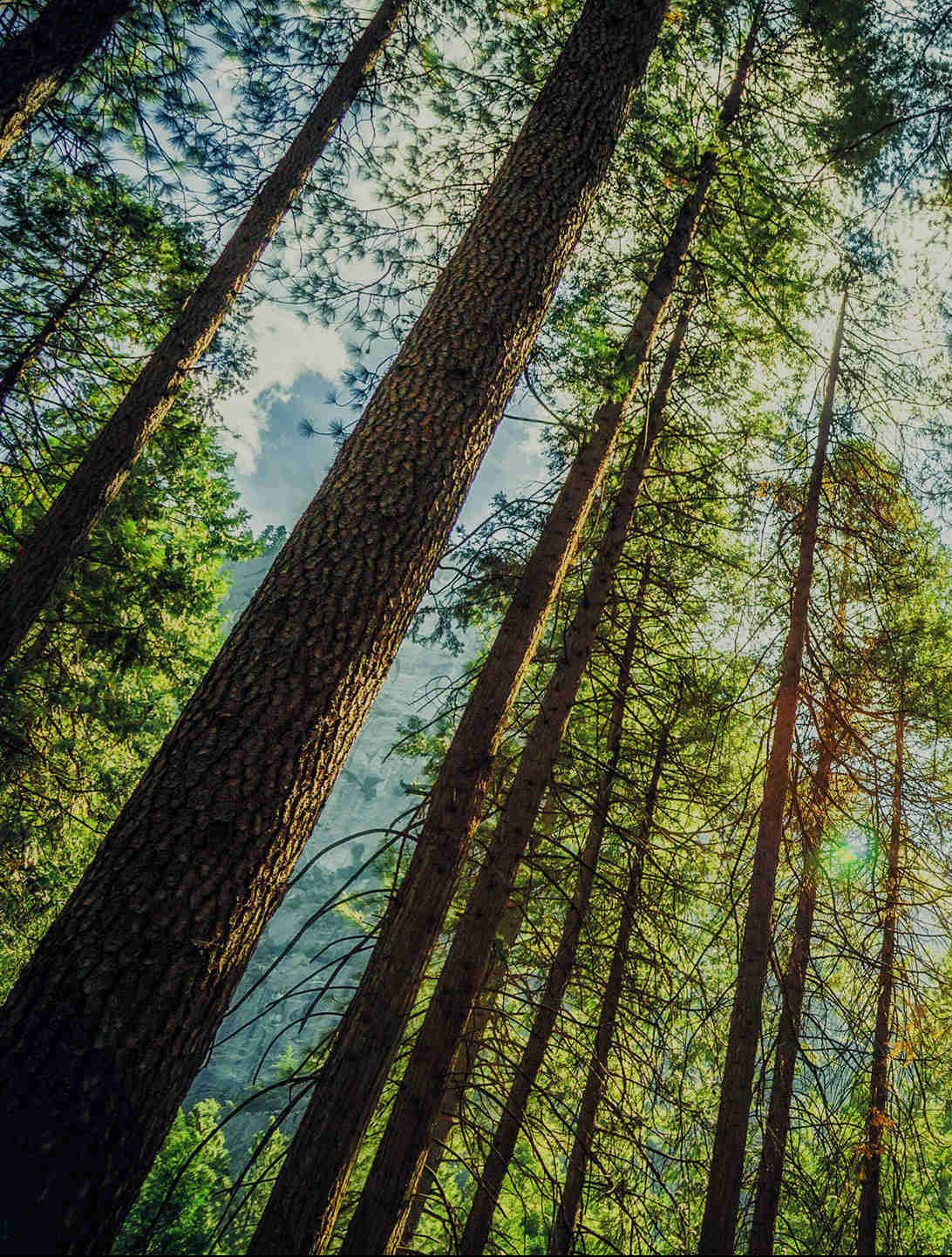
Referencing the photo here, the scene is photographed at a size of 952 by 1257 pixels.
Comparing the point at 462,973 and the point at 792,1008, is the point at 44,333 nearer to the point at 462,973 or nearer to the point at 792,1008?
the point at 462,973

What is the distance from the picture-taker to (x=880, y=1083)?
21.9 ft

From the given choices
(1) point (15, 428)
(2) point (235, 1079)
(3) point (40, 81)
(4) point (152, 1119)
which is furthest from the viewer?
(2) point (235, 1079)

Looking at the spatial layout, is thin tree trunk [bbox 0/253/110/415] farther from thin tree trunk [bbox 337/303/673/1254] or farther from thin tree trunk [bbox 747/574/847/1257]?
thin tree trunk [bbox 747/574/847/1257]

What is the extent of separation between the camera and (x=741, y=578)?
7348 millimetres

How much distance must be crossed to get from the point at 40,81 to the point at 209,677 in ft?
19.3

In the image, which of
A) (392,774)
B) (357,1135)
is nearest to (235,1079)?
(392,774)

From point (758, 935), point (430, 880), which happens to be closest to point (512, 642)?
point (430, 880)

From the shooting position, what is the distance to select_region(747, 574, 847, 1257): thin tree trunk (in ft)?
15.6

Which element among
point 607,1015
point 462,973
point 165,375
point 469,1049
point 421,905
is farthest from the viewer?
point 165,375

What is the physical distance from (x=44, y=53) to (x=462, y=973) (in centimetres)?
738

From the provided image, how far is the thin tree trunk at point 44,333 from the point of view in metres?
6.58

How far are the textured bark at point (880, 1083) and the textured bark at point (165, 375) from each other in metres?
7.22

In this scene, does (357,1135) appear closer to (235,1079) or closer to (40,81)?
(40,81)

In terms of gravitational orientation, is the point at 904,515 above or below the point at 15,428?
above
